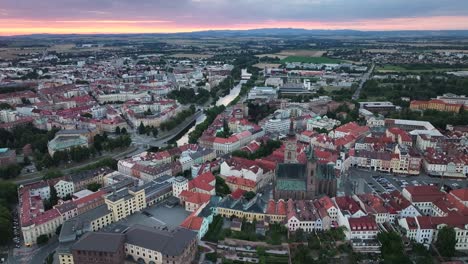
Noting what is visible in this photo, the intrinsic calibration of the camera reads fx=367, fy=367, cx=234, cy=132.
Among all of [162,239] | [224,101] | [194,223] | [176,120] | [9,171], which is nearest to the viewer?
[162,239]

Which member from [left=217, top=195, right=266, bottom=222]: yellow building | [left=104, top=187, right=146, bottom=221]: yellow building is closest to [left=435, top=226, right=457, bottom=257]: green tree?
[left=217, top=195, right=266, bottom=222]: yellow building

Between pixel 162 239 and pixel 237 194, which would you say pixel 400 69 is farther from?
pixel 162 239

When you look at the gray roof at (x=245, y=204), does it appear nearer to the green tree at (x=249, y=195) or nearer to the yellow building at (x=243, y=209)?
the yellow building at (x=243, y=209)

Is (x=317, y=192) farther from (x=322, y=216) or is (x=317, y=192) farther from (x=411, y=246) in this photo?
(x=411, y=246)

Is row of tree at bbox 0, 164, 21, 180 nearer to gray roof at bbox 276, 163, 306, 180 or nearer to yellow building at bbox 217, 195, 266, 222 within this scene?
yellow building at bbox 217, 195, 266, 222

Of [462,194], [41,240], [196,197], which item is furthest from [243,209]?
[462,194]

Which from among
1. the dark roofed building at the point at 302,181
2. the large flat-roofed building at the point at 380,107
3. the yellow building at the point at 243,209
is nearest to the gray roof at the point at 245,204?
the yellow building at the point at 243,209

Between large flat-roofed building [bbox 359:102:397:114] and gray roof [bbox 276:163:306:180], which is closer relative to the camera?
gray roof [bbox 276:163:306:180]
